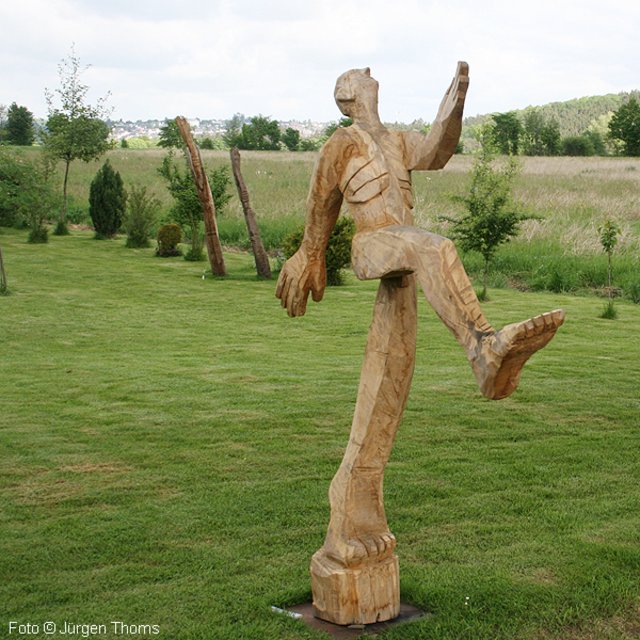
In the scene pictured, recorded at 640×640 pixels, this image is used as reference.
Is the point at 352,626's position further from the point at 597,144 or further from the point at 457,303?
the point at 597,144

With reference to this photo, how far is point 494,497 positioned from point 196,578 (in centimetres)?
237

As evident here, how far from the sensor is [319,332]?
1438 centimetres

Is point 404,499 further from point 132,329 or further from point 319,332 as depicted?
point 132,329

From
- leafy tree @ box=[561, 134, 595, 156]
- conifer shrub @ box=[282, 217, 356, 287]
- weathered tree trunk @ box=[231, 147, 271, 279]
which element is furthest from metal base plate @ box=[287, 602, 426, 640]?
leafy tree @ box=[561, 134, 595, 156]

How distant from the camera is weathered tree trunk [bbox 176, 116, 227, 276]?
1931 cm

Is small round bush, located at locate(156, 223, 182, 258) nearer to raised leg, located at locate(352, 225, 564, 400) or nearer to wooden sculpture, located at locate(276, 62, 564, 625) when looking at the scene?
wooden sculpture, located at locate(276, 62, 564, 625)

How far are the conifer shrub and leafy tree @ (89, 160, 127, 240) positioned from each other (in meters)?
8.49

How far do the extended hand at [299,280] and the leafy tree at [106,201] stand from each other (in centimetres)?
2141

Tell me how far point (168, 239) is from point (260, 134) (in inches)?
1556

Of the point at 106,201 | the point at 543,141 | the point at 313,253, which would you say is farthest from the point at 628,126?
the point at 313,253

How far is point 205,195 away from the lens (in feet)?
64.9

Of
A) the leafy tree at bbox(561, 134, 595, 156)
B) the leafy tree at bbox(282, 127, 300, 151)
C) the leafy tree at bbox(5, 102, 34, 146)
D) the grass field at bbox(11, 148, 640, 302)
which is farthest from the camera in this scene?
the leafy tree at bbox(282, 127, 300, 151)

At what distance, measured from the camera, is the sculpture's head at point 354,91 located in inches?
176

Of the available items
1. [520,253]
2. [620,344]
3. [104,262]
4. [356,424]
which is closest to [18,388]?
[356,424]
